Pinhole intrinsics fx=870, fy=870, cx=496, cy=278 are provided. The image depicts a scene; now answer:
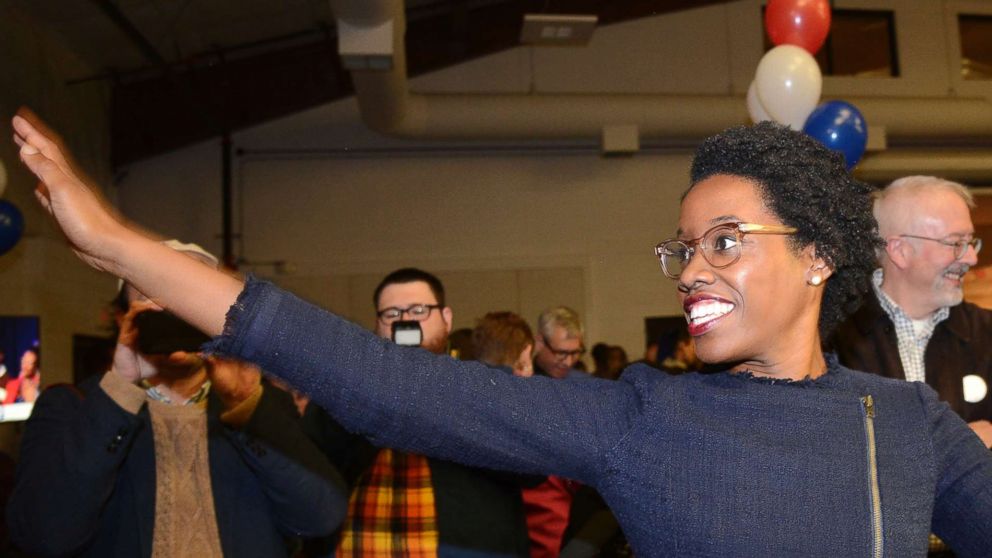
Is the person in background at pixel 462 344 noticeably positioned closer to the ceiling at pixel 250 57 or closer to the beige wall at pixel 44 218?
the beige wall at pixel 44 218

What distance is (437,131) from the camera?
8.55 m

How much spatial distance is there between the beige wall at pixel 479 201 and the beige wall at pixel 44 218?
60.9 inches

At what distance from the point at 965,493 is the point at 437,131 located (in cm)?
761

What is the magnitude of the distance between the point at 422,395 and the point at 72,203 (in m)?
0.43

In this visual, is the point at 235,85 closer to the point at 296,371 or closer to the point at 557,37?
the point at 557,37

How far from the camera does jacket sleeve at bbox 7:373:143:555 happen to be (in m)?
1.80

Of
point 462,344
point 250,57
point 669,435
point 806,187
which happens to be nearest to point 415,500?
point 669,435

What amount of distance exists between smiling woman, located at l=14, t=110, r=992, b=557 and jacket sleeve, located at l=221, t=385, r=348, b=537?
41.5 inches

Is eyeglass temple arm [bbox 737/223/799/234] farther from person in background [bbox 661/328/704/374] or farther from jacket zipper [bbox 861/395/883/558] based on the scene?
person in background [bbox 661/328/704/374]

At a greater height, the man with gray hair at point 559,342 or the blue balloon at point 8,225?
the blue balloon at point 8,225

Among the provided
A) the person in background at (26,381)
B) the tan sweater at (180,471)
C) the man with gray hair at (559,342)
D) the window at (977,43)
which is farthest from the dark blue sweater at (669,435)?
the window at (977,43)

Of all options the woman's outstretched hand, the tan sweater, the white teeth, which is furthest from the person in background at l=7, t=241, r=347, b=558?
the white teeth

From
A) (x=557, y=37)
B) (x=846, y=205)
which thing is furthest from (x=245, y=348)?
(x=557, y=37)

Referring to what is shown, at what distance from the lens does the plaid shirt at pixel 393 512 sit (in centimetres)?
225
